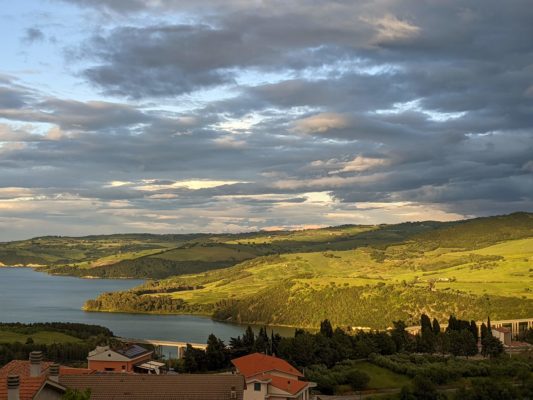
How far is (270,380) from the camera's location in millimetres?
42656

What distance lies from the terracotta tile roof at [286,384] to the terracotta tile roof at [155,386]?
6.99 metres

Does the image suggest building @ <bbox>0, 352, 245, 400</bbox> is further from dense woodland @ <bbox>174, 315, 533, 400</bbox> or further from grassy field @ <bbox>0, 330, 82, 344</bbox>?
grassy field @ <bbox>0, 330, 82, 344</bbox>

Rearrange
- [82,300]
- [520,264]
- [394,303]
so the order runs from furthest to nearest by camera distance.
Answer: [82,300]
[520,264]
[394,303]

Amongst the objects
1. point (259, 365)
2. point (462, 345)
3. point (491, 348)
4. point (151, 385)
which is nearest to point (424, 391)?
point (259, 365)

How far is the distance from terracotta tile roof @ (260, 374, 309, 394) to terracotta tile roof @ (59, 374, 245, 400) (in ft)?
22.9

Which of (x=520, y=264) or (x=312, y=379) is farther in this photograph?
(x=520, y=264)

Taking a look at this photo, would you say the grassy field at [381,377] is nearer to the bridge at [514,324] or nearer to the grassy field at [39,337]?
the grassy field at [39,337]

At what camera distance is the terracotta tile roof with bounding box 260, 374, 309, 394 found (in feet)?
142

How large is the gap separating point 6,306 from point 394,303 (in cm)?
10200

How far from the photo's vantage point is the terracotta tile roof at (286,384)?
43.3 metres

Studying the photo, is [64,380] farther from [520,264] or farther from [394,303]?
[520,264]

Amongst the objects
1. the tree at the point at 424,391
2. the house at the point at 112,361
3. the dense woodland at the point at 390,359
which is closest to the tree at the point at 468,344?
the dense woodland at the point at 390,359

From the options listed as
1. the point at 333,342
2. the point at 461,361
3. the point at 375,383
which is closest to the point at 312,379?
the point at 375,383

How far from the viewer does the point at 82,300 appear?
191m
